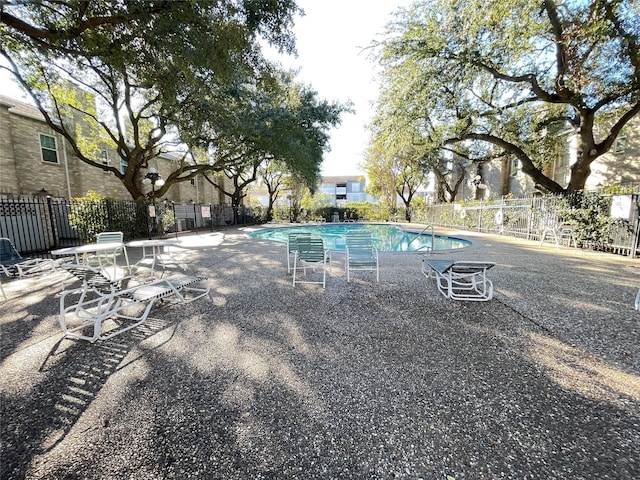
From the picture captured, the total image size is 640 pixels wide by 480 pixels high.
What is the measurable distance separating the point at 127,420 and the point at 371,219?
1135 inches

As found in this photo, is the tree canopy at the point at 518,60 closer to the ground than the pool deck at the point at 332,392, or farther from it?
farther from it

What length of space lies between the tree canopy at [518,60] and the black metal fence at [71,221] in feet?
39.9

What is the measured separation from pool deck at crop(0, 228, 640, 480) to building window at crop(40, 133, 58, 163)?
1463 cm

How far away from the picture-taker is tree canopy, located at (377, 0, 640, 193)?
23.9 feet

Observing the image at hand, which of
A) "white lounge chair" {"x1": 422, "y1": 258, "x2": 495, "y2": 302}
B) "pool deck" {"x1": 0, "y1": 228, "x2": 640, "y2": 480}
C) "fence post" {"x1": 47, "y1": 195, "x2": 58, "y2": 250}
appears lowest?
"pool deck" {"x1": 0, "y1": 228, "x2": 640, "y2": 480}

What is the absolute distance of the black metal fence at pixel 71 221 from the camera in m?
8.70

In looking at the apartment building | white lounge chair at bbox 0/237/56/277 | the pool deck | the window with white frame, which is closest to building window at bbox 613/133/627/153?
the window with white frame

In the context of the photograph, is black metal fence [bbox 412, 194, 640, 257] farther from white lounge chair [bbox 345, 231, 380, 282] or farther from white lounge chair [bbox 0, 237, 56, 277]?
white lounge chair [bbox 0, 237, 56, 277]

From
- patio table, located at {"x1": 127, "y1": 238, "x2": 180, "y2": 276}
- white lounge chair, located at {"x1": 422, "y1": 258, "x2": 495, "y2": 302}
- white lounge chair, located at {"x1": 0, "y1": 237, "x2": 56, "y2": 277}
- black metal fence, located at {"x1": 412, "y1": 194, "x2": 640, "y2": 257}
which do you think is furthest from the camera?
black metal fence, located at {"x1": 412, "y1": 194, "x2": 640, "y2": 257}

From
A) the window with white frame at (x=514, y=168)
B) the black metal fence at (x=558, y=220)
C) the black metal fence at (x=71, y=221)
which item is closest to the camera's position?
the black metal fence at (x=558, y=220)

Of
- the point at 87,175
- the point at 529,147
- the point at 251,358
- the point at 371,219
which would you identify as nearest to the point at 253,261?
the point at 251,358

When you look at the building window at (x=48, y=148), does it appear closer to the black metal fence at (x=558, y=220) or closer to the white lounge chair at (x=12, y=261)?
the white lounge chair at (x=12, y=261)

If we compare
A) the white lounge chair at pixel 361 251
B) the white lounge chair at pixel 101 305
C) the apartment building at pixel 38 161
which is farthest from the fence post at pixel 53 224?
the white lounge chair at pixel 361 251

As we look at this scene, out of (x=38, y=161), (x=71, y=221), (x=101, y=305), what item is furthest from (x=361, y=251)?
(x=38, y=161)
